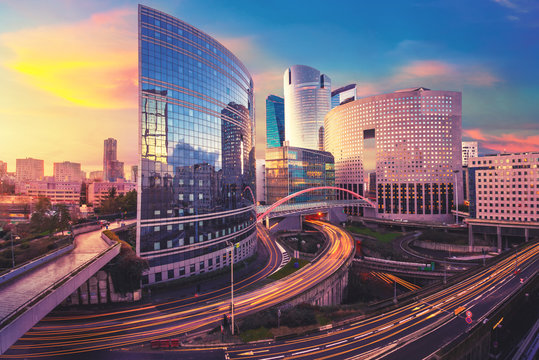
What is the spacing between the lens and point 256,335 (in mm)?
29312

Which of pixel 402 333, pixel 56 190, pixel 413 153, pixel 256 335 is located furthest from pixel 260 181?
pixel 56 190

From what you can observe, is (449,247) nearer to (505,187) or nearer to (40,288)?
(505,187)

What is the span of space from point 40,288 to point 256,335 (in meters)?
22.1

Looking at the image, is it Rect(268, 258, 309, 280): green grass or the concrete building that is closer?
Rect(268, 258, 309, 280): green grass

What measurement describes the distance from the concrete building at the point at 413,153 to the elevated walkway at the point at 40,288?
433 ft

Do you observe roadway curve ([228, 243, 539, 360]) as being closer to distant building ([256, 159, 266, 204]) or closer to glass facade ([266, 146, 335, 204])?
glass facade ([266, 146, 335, 204])

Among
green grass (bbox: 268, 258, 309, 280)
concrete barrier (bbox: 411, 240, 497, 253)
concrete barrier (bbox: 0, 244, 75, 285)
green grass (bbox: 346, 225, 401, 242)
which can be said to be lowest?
concrete barrier (bbox: 411, 240, 497, 253)

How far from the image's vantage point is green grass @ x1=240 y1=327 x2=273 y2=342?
28698 millimetres

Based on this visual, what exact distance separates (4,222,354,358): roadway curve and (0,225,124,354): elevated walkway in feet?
22.0

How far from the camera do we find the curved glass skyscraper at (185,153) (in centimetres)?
4525

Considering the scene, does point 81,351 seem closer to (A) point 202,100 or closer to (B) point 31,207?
(A) point 202,100

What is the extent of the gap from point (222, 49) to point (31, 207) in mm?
70558

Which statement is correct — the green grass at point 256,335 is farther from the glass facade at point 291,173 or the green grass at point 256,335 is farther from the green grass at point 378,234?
the glass facade at point 291,173

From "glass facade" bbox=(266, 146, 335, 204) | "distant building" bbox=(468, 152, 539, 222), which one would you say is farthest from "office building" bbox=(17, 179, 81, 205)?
"distant building" bbox=(468, 152, 539, 222)
